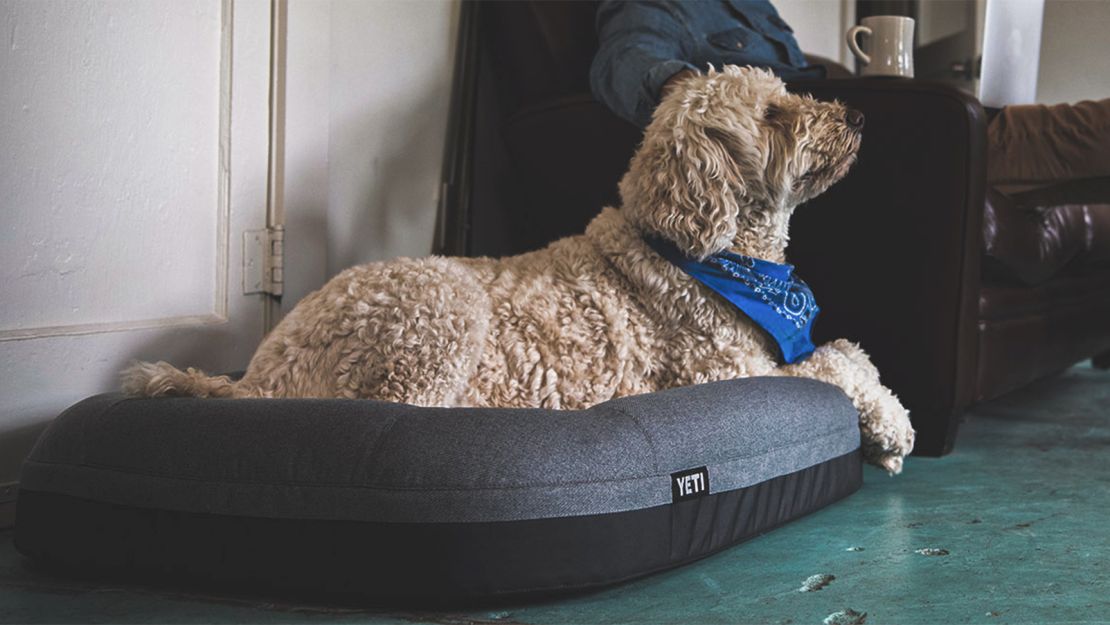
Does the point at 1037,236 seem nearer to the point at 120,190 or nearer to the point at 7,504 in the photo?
the point at 120,190

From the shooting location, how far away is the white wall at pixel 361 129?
3055 mm

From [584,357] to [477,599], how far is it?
0.79m

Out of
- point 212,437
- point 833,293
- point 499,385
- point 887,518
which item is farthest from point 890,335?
point 212,437

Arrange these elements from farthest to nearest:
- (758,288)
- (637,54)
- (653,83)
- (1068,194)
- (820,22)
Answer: (820,22), (1068,194), (637,54), (653,83), (758,288)

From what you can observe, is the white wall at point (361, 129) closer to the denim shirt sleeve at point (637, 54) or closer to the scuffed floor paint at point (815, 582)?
the denim shirt sleeve at point (637, 54)

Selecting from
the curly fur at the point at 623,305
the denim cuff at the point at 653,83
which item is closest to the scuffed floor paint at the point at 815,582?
the curly fur at the point at 623,305

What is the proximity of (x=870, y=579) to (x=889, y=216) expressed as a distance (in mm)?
1259

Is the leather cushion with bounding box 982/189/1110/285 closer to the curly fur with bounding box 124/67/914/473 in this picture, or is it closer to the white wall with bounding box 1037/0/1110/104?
the white wall with bounding box 1037/0/1110/104

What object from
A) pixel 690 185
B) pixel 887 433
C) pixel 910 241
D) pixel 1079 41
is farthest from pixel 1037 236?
pixel 690 185

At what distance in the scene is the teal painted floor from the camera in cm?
175

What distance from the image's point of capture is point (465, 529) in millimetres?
1729

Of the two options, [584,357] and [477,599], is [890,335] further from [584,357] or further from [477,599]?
[477,599]

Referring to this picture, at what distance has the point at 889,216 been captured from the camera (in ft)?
9.46

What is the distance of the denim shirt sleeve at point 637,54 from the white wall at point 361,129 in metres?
0.64
